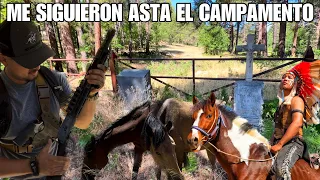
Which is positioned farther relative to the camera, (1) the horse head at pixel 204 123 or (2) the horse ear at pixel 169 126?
(2) the horse ear at pixel 169 126

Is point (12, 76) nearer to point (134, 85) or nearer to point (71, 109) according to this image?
point (71, 109)

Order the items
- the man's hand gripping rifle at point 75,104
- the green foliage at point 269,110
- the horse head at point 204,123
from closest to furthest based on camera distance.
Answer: the man's hand gripping rifle at point 75,104 → the horse head at point 204,123 → the green foliage at point 269,110

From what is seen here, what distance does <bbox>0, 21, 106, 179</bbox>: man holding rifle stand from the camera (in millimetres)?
1454

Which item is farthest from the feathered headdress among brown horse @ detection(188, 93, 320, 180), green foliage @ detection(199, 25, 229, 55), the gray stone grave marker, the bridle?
green foliage @ detection(199, 25, 229, 55)

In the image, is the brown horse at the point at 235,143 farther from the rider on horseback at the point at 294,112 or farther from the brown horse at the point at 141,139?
the brown horse at the point at 141,139

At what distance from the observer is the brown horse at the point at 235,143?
2.48 meters

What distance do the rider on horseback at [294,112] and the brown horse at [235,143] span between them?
12 centimetres

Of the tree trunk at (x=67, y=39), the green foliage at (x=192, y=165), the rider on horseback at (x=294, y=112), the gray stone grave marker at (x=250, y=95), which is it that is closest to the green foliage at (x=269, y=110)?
the gray stone grave marker at (x=250, y=95)

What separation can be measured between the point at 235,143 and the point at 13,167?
81.7 inches

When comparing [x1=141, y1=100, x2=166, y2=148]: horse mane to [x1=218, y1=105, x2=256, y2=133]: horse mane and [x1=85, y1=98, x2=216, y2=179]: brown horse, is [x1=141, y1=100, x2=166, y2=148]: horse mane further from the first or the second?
[x1=218, y1=105, x2=256, y2=133]: horse mane

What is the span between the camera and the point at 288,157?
2430mm

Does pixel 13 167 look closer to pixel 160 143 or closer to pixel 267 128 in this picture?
pixel 160 143

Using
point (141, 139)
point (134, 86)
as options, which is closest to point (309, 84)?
point (141, 139)

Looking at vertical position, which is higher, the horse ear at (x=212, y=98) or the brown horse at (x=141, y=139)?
the horse ear at (x=212, y=98)
